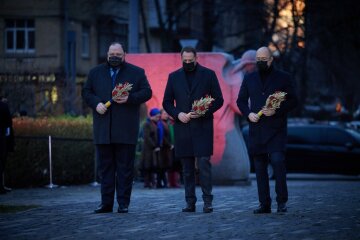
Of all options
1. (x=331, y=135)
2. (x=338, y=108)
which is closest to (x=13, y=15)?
(x=338, y=108)

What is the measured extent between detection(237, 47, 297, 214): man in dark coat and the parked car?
16.1 metres

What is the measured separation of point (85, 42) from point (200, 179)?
130 ft

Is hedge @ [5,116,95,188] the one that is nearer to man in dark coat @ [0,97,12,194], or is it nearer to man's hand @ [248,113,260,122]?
man in dark coat @ [0,97,12,194]

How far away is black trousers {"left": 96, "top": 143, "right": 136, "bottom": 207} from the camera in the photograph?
39.5 ft

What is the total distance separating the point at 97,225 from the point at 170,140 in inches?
464

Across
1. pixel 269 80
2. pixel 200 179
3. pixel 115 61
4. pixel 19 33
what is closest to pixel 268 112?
pixel 269 80

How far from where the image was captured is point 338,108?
186ft

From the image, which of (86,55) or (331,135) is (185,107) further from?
(86,55)

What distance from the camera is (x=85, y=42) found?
51250mm

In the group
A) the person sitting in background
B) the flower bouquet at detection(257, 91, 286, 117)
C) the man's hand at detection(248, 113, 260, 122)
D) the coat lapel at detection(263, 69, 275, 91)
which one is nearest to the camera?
the flower bouquet at detection(257, 91, 286, 117)

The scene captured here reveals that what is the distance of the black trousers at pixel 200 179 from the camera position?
39.6ft

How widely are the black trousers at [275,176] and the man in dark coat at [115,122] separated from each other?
1475 millimetres

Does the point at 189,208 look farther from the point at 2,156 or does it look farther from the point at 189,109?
the point at 2,156

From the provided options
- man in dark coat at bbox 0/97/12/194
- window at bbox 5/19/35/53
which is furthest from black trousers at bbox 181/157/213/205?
window at bbox 5/19/35/53
